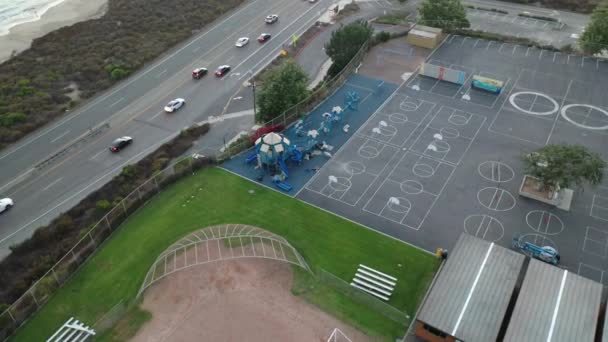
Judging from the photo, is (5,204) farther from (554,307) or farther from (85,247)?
(554,307)

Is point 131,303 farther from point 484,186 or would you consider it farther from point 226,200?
point 484,186

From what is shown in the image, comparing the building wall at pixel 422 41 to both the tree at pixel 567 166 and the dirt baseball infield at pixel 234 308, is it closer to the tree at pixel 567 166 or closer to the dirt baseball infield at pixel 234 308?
the tree at pixel 567 166

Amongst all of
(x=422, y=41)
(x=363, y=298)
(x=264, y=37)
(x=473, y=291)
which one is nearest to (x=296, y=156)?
(x=363, y=298)

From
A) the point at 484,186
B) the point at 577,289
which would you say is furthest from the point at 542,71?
the point at 577,289

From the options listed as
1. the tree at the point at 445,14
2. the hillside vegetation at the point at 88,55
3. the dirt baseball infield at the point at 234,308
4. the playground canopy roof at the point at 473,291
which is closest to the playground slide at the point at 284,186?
the dirt baseball infield at the point at 234,308

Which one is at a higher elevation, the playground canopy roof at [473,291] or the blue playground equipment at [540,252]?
the blue playground equipment at [540,252]

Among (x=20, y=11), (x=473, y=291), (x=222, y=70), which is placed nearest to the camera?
(x=473, y=291)

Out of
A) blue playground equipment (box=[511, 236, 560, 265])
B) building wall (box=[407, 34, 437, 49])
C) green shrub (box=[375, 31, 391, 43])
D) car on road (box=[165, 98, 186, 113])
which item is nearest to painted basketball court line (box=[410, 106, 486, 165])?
blue playground equipment (box=[511, 236, 560, 265])
